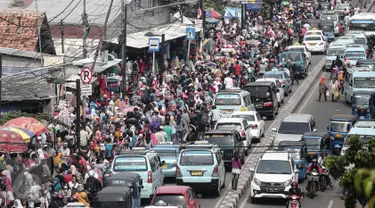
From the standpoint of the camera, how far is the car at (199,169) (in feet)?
104

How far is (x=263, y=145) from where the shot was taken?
137 feet

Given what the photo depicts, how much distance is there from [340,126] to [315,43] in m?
29.4

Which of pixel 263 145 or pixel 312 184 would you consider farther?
pixel 263 145

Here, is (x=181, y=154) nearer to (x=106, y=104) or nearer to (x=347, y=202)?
(x=106, y=104)

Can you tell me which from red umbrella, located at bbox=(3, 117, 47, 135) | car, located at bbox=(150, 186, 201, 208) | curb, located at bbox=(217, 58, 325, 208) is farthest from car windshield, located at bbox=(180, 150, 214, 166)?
car, located at bbox=(150, 186, 201, 208)

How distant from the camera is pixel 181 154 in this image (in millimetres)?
32062

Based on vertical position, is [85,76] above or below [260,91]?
above

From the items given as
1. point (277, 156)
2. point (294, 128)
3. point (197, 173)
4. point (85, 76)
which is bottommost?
point (197, 173)

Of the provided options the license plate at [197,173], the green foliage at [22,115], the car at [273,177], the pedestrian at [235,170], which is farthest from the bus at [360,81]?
the license plate at [197,173]

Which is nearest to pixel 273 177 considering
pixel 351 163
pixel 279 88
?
pixel 351 163

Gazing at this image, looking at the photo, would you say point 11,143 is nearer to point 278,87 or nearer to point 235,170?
point 235,170

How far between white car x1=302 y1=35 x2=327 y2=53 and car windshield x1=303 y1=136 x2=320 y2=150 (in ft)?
106

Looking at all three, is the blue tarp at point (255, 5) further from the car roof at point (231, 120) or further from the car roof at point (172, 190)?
the car roof at point (172, 190)

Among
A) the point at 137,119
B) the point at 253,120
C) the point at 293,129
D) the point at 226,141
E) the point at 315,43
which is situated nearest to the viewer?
the point at 226,141
